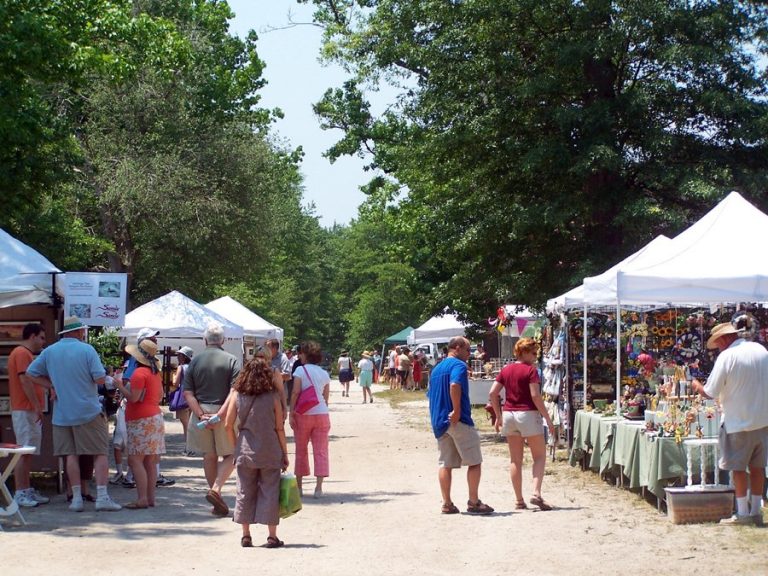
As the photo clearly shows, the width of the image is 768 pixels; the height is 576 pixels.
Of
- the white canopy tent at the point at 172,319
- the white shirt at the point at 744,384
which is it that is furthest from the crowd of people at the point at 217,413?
the white canopy tent at the point at 172,319

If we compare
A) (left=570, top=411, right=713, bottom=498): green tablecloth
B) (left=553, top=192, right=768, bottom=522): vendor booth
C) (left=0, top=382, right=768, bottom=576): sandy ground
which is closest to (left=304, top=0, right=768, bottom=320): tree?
(left=553, top=192, right=768, bottom=522): vendor booth

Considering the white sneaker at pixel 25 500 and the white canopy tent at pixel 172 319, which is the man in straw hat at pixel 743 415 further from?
the white canopy tent at pixel 172 319

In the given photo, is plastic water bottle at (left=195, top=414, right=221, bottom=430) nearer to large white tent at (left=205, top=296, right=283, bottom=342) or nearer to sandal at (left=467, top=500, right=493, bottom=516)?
sandal at (left=467, top=500, right=493, bottom=516)

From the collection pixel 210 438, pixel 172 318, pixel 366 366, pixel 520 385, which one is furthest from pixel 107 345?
pixel 520 385

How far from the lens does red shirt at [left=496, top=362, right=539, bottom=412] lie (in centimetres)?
1101

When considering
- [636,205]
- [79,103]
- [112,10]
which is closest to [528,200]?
[636,205]

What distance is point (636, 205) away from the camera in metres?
20.0

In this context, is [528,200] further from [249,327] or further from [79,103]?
[79,103]

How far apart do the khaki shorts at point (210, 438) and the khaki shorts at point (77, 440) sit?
1026mm

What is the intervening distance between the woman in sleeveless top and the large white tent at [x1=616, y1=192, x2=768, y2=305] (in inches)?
182

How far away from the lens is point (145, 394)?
11.1m

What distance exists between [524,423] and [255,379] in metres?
3.11

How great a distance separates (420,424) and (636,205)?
7.84 meters

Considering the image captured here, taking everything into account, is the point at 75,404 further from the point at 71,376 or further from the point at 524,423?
the point at 524,423
